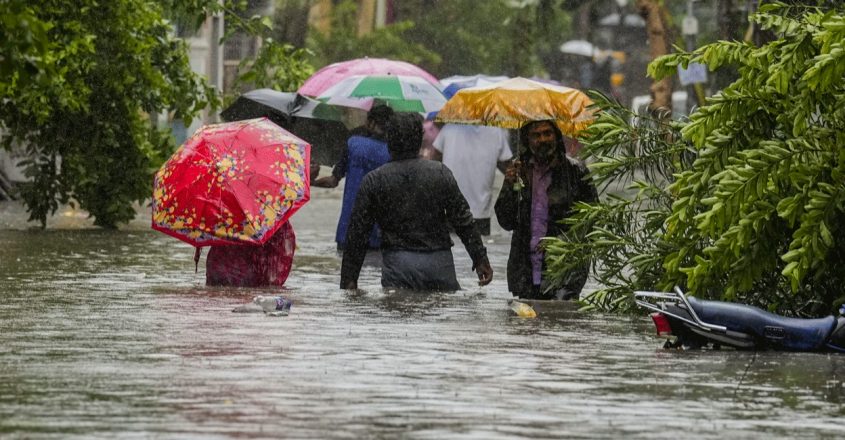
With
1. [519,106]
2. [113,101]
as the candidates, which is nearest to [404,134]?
[519,106]

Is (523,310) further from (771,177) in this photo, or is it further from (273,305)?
(771,177)

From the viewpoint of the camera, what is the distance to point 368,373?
1012 cm

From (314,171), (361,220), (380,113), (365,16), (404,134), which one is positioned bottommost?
(314,171)

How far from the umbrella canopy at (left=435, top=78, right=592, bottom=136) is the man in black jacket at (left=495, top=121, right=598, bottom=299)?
3.88 feet

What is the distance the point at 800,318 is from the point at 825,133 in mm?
1065

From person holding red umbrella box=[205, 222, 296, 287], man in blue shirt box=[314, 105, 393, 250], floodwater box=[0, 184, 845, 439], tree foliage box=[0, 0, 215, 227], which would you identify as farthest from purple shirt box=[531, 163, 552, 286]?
tree foliage box=[0, 0, 215, 227]

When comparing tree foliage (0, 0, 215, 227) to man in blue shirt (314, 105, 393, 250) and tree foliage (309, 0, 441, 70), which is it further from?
tree foliage (309, 0, 441, 70)

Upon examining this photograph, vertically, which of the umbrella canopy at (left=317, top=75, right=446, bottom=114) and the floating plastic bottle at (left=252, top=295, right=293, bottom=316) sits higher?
the umbrella canopy at (left=317, top=75, right=446, bottom=114)

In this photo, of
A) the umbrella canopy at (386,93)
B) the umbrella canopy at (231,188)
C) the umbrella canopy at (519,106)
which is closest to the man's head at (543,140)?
the umbrella canopy at (519,106)

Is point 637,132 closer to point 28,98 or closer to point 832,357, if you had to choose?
point 832,357

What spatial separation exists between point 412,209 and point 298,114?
24.2 ft

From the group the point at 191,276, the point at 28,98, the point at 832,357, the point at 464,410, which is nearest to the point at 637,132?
the point at 832,357

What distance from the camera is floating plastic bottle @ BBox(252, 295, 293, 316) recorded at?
43.3ft

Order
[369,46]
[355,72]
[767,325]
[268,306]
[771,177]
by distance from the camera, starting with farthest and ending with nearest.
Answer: [369,46]
[355,72]
[268,306]
[771,177]
[767,325]
